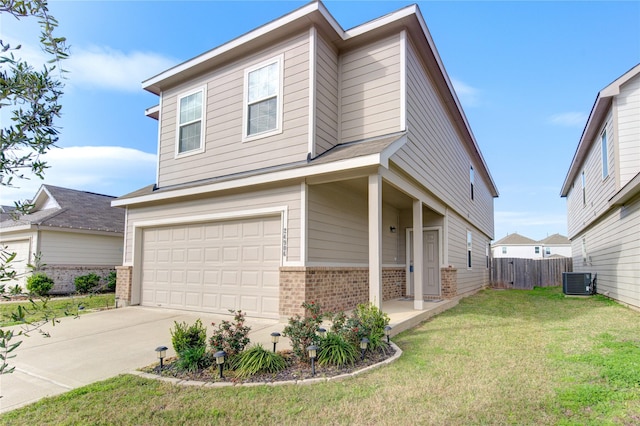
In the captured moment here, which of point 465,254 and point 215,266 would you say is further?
point 465,254

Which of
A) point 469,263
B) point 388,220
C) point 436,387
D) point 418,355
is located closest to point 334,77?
point 388,220

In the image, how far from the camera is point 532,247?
4662 centimetres

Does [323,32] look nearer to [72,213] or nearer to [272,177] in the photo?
[272,177]

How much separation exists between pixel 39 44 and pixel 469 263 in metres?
15.4

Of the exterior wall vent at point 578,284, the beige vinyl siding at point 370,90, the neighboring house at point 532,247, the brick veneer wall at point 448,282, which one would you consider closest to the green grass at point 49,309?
the beige vinyl siding at point 370,90

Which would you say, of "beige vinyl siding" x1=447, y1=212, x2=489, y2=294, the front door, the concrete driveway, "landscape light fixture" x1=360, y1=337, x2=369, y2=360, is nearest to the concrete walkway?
the concrete driveway

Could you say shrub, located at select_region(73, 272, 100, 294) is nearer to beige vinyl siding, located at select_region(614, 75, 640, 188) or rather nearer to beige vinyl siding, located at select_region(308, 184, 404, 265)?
beige vinyl siding, located at select_region(308, 184, 404, 265)

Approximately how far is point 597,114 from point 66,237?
64.8 feet

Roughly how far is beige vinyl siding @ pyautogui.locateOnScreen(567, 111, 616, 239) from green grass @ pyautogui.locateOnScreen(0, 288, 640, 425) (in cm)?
788

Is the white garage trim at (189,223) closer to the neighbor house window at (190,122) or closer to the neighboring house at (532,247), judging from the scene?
the neighbor house window at (190,122)

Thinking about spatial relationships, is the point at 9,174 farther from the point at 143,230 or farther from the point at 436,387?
the point at 143,230

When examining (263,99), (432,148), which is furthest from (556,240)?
(263,99)

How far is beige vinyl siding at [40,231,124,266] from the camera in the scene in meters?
14.5

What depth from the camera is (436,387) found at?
155 inches
